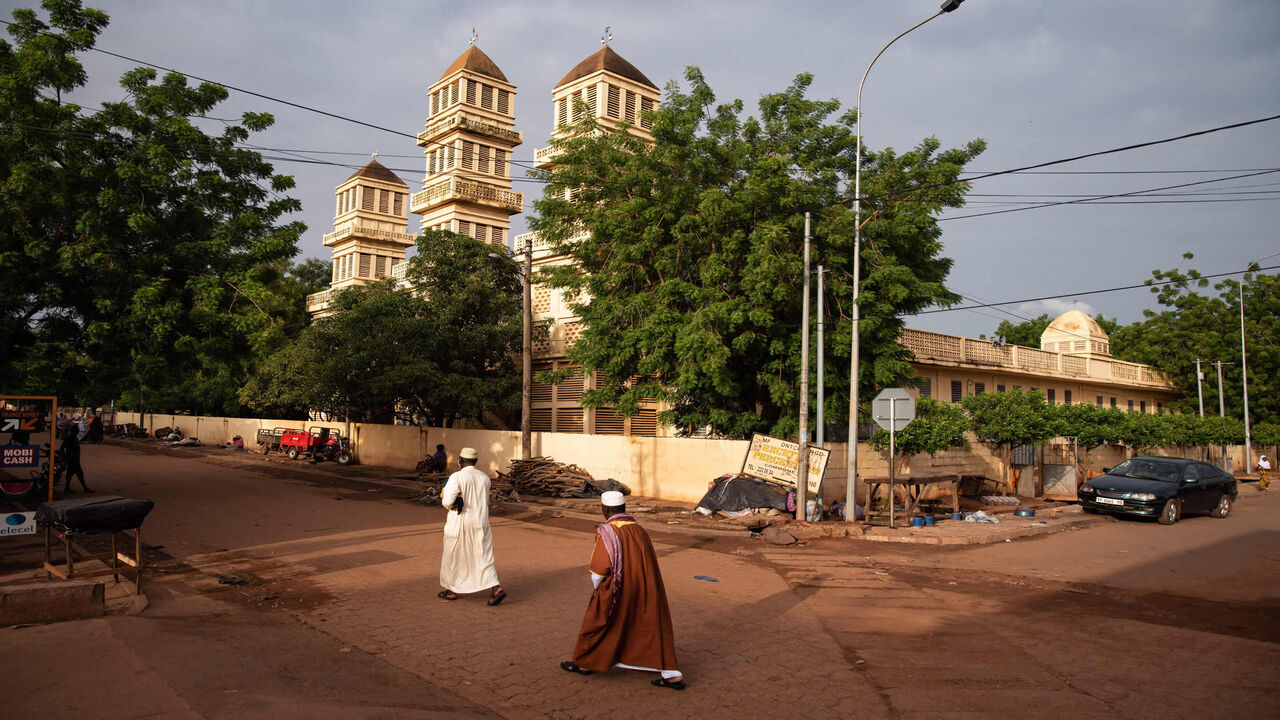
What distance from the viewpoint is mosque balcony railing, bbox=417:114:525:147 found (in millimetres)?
36875

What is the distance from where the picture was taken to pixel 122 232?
1494 cm

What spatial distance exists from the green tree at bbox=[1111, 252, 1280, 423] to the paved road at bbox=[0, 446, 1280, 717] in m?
32.1

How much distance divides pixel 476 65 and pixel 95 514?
3433cm

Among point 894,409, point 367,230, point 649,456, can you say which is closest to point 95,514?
point 894,409

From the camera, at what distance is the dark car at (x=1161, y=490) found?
17062mm

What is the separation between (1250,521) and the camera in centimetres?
1809

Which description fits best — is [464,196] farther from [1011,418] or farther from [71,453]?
[1011,418]

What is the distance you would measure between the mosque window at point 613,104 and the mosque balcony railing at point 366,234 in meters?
16.9

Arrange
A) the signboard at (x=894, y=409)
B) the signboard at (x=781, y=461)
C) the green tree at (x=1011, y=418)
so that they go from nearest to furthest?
the signboard at (x=894, y=409) → the signboard at (x=781, y=461) → the green tree at (x=1011, y=418)

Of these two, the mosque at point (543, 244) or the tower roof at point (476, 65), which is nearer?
the mosque at point (543, 244)

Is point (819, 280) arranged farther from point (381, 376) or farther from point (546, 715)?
point (381, 376)

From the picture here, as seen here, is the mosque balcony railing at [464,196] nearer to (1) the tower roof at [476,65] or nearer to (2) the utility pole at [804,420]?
(1) the tower roof at [476,65]

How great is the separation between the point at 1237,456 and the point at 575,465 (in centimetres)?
3528

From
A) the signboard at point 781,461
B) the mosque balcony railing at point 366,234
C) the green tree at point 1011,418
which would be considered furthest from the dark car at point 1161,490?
the mosque balcony railing at point 366,234
